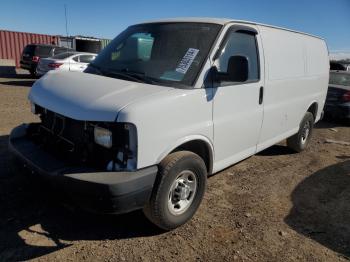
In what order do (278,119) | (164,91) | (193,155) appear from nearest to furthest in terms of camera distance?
(164,91) → (193,155) → (278,119)

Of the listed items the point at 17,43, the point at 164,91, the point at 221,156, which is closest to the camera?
the point at 164,91

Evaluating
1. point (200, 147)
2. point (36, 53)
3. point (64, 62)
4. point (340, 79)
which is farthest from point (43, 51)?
point (200, 147)

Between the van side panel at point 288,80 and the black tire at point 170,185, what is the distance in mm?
1567

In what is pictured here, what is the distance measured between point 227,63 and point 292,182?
2316 millimetres

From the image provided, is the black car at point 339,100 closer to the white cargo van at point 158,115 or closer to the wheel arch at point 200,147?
the white cargo van at point 158,115

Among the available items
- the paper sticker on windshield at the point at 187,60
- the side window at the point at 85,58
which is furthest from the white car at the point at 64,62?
the paper sticker on windshield at the point at 187,60

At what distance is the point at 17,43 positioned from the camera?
1024 inches

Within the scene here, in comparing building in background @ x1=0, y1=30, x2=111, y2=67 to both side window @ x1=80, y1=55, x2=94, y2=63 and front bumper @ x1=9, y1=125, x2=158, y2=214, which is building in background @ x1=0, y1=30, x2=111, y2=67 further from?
front bumper @ x1=9, y1=125, x2=158, y2=214

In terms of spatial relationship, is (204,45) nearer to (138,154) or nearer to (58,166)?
(138,154)

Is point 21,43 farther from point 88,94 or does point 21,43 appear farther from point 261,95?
point 88,94

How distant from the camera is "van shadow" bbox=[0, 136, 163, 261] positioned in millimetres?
3279

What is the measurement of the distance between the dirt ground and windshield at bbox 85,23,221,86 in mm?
1511

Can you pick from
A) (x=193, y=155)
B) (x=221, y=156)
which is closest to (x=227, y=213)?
(x=221, y=156)

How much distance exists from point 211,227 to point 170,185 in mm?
827
